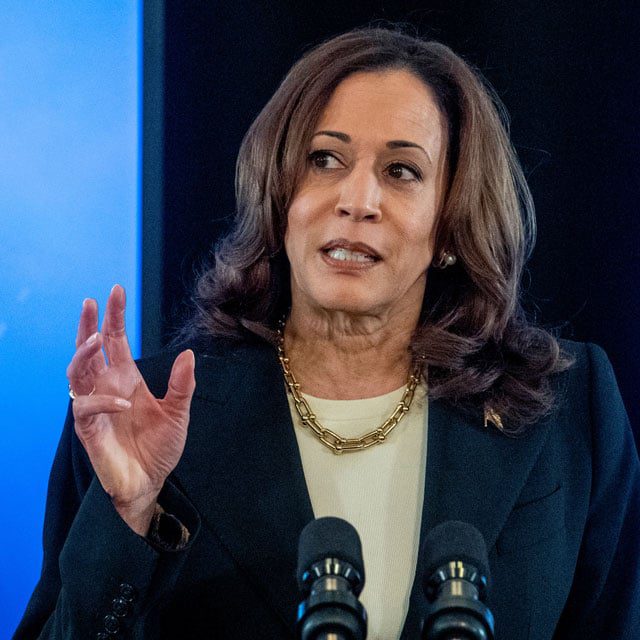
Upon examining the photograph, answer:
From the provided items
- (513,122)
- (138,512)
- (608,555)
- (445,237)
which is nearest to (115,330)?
(138,512)

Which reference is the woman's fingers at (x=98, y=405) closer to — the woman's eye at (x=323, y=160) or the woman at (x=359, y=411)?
the woman at (x=359, y=411)

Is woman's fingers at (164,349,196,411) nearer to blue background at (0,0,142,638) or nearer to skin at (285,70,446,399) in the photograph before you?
skin at (285,70,446,399)

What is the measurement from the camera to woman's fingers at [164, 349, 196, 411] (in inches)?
49.4

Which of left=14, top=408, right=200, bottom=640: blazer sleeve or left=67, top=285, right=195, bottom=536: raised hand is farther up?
left=67, top=285, right=195, bottom=536: raised hand

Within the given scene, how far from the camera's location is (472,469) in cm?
161

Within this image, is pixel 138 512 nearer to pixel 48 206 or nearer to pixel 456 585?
pixel 456 585

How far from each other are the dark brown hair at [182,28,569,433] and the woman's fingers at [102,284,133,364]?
53 cm

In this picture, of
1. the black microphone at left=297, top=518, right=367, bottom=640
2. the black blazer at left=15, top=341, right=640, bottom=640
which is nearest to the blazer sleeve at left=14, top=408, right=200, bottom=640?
the black blazer at left=15, top=341, right=640, bottom=640

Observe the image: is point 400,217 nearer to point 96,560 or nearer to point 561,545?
point 561,545

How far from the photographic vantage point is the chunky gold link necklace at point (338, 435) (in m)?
1.65

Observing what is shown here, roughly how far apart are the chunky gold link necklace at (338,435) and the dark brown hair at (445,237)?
42 mm

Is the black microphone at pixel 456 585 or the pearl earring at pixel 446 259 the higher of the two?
the pearl earring at pixel 446 259

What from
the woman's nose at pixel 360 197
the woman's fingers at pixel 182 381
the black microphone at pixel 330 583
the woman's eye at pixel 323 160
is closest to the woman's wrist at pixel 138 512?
the woman's fingers at pixel 182 381

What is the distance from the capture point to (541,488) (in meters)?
1.62
